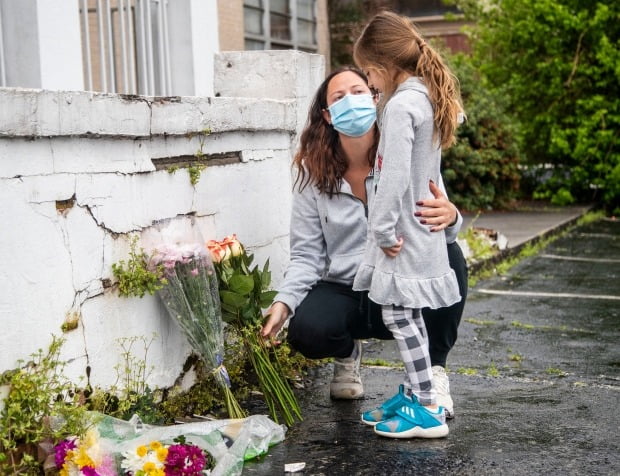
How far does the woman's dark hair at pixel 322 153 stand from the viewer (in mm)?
3904

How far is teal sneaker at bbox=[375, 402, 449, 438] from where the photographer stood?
3471 mm

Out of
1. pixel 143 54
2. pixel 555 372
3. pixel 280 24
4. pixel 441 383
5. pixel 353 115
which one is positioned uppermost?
pixel 280 24

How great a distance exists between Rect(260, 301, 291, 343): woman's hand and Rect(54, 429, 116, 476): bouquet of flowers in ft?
3.09

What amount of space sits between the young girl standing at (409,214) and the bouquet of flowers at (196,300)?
0.60 m

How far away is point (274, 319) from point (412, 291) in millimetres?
631

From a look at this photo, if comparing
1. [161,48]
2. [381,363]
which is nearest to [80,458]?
[381,363]

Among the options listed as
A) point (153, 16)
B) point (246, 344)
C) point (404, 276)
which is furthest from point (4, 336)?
point (153, 16)

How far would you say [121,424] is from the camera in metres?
3.15

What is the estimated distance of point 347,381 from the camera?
4070 millimetres

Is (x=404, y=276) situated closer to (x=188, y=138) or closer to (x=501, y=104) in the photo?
(x=188, y=138)

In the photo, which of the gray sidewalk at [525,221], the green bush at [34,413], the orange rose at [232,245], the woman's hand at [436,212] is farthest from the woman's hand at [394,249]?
the gray sidewalk at [525,221]

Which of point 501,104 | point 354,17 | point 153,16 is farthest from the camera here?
point 354,17

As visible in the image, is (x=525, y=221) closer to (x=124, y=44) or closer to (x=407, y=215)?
(x=124, y=44)

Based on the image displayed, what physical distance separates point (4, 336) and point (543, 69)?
11.5 m
